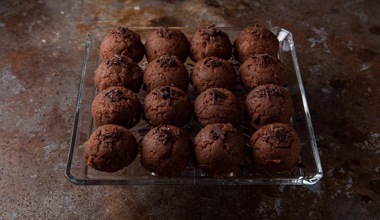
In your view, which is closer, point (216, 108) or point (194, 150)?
point (194, 150)

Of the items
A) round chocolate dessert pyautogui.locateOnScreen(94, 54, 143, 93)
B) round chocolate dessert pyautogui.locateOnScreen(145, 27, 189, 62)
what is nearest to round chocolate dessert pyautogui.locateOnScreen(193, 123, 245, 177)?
round chocolate dessert pyautogui.locateOnScreen(94, 54, 143, 93)

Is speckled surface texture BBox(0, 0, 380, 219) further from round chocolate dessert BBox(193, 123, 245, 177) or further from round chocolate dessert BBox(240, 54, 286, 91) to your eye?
round chocolate dessert BBox(240, 54, 286, 91)

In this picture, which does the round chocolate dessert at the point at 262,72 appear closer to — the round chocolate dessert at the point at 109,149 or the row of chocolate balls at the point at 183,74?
the row of chocolate balls at the point at 183,74

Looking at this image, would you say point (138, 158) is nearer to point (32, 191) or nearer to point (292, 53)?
point (32, 191)

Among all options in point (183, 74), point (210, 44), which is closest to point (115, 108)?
point (183, 74)

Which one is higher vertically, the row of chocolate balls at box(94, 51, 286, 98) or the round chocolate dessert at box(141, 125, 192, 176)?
the row of chocolate balls at box(94, 51, 286, 98)

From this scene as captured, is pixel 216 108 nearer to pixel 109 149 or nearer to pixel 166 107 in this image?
pixel 166 107

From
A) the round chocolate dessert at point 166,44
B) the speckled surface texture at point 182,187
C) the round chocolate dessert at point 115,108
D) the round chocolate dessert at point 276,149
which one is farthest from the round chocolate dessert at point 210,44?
the speckled surface texture at point 182,187
